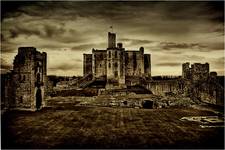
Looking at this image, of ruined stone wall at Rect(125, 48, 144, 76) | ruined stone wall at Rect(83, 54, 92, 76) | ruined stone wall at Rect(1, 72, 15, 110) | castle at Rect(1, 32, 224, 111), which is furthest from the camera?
ruined stone wall at Rect(83, 54, 92, 76)

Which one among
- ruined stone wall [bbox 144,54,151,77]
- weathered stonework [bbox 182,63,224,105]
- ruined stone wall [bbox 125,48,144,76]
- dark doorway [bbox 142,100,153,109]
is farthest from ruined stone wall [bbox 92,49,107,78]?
dark doorway [bbox 142,100,153,109]

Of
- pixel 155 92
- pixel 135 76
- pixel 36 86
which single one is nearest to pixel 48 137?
pixel 36 86

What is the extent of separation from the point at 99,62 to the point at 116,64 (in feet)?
11.6

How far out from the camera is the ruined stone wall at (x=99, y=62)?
149ft

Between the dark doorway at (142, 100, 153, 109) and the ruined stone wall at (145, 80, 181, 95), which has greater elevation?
the ruined stone wall at (145, 80, 181, 95)

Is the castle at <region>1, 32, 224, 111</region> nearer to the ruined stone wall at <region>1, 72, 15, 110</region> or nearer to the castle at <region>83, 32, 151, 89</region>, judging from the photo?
A: the ruined stone wall at <region>1, 72, 15, 110</region>

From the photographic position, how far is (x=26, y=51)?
17875mm

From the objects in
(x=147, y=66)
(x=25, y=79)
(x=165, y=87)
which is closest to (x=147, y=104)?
(x=165, y=87)

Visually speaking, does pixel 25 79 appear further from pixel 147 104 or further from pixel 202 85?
pixel 202 85

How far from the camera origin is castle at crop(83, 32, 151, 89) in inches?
1706

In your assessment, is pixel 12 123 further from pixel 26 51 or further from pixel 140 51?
pixel 140 51

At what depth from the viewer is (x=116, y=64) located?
43.7 metres

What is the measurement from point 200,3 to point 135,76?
103ft

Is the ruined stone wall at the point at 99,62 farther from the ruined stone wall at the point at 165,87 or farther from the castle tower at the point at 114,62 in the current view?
the ruined stone wall at the point at 165,87
